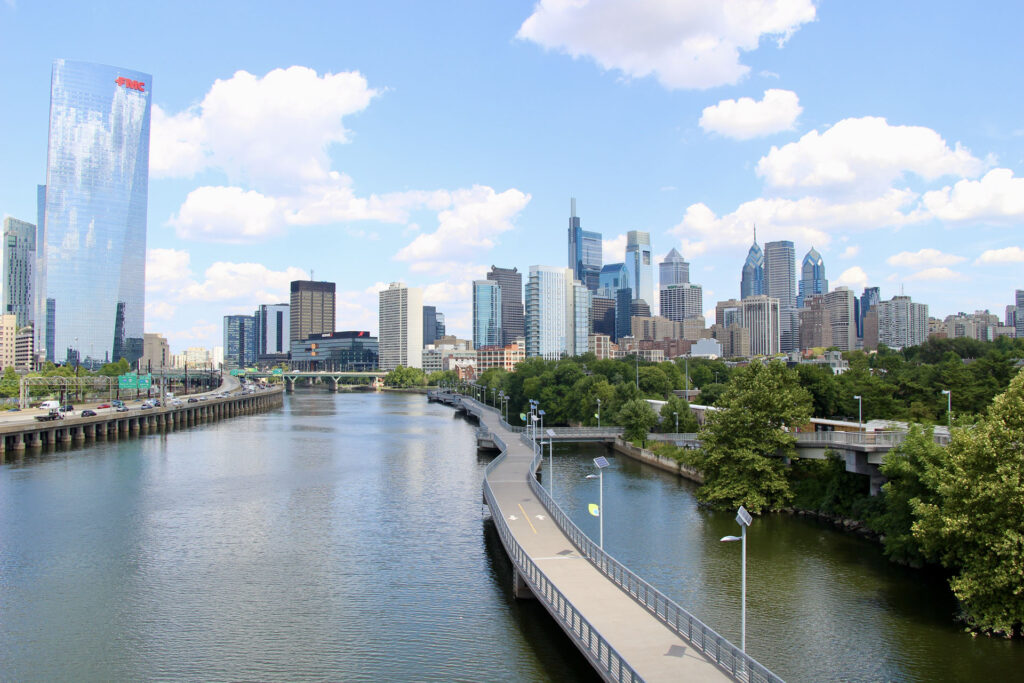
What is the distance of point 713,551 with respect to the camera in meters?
42.2

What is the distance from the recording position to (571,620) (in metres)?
26.5

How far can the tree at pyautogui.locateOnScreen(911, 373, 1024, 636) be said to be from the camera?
27.9m

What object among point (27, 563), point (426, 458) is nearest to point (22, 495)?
point (27, 563)

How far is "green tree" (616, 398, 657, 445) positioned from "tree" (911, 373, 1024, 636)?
2144 inches

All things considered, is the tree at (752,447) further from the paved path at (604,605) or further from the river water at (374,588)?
the paved path at (604,605)

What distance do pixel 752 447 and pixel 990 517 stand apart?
2408cm

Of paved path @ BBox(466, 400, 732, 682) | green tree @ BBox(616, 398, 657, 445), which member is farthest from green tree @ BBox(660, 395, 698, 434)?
paved path @ BBox(466, 400, 732, 682)

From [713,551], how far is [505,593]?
44.7 feet

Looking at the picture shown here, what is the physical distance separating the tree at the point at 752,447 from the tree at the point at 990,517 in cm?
2052

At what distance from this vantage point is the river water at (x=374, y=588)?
27719 millimetres

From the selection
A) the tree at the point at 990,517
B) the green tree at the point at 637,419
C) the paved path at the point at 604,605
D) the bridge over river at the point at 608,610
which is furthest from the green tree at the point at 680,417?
the tree at the point at 990,517

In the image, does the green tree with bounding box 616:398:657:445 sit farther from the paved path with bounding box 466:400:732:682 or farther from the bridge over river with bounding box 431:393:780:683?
the bridge over river with bounding box 431:393:780:683

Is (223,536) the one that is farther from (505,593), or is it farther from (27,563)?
(505,593)

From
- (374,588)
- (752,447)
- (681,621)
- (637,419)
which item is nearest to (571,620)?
(681,621)
